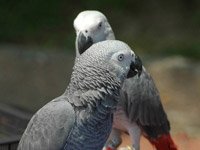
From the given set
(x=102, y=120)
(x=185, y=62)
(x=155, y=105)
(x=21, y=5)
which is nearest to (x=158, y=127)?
(x=155, y=105)

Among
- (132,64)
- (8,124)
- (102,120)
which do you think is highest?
(132,64)

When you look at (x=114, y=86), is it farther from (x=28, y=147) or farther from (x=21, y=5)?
(x=21, y=5)

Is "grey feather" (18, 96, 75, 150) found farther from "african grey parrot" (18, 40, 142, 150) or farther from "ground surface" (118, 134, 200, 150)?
"ground surface" (118, 134, 200, 150)

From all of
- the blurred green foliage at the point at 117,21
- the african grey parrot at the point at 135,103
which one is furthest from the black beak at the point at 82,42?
the blurred green foliage at the point at 117,21

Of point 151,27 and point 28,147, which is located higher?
point 151,27

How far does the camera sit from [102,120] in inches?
94.3

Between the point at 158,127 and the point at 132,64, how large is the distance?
701 mm

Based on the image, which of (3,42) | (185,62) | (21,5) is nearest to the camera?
(185,62)

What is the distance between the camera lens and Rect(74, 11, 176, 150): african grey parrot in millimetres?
2924

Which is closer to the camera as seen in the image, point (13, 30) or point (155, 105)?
point (155, 105)

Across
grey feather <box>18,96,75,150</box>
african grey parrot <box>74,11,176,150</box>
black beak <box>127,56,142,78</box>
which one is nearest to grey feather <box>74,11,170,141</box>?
african grey parrot <box>74,11,176,150</box>

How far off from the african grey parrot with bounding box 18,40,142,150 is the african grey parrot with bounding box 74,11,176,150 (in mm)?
528

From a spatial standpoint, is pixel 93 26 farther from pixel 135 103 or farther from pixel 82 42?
pixel 135 103

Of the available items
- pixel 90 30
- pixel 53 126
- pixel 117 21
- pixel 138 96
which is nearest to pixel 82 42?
pixel 90 30
